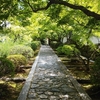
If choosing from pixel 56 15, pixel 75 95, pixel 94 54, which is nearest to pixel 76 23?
pixel 94 54

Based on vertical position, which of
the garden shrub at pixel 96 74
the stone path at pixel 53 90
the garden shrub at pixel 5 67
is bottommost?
the stone path at pixel 53 90

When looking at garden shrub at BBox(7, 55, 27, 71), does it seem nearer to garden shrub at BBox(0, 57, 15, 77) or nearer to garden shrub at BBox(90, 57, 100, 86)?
garden shrub at BBox(0, 57, 15, 77)

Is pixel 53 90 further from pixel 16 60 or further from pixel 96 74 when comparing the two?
pixel 16 60

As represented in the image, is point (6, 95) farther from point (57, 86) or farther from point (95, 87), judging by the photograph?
point (95, 87)

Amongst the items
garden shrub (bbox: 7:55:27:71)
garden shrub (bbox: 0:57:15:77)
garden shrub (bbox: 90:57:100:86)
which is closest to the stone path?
garden shrub (bbox: 90:57:100:86)

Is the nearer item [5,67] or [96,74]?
[96,74]

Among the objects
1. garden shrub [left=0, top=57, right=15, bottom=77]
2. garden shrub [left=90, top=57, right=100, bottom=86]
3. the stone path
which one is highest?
garden shrub [left=0, top=57, right=15, bottom=77]

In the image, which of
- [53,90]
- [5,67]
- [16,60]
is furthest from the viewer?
[16,60]

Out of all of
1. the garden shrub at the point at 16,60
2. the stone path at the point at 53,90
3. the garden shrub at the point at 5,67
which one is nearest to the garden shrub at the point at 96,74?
the stone path at the point at 53,90

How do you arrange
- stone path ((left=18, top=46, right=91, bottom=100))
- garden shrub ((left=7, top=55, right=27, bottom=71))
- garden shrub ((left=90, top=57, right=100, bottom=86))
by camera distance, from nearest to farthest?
stone path ((left=18, top=46, right=91, bottom=100))
garden shrub ((left=90, top=57, right=100, bottom=86))
garden shrub ((left=7, top=55, right=27, bottom=71))

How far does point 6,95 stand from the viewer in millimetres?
6980

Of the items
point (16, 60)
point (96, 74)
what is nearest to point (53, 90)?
point (96, 74)

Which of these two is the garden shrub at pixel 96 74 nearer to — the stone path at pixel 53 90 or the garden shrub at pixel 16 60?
the stone path at pixel 53 90

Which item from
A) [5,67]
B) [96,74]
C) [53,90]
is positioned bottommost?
[53,90]
